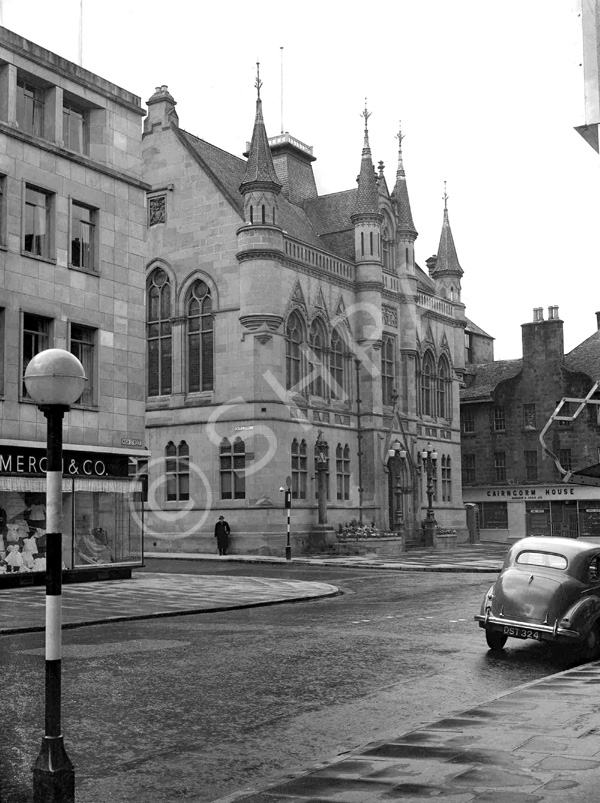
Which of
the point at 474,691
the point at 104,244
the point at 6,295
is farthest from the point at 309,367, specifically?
the point at 474,691

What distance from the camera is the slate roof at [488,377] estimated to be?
68.8 m

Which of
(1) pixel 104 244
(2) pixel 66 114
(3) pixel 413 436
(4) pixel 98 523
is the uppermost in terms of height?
(2) pixel 66 114

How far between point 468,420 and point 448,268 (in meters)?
13.4

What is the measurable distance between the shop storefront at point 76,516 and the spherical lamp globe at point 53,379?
61.0 ft

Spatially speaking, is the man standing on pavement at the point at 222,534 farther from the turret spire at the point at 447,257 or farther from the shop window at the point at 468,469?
the shop window at the point at 468,469

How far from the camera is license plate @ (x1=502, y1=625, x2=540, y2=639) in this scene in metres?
13.9

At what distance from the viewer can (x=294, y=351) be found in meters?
45.2

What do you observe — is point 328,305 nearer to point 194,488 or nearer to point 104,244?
point 194,488

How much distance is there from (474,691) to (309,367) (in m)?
35.2

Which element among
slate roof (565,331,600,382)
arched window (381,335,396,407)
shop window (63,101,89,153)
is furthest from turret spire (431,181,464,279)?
shop window (63,101,89,153)

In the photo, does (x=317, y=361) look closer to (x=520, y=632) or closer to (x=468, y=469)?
(x=468, y=469)

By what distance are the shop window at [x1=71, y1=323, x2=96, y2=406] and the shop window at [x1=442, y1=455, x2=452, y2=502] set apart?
32.8m

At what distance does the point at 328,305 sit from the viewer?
47406 millimetres

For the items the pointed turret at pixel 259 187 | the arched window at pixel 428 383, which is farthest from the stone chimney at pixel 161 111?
the arched window at pixel 428 383
